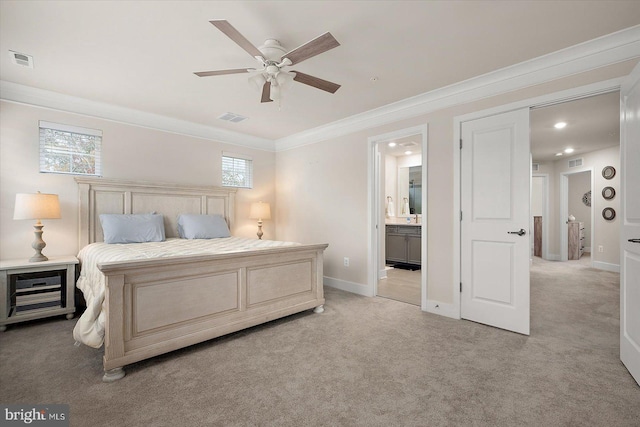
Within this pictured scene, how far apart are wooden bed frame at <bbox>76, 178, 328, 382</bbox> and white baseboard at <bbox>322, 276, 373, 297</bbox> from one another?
98 centimetres

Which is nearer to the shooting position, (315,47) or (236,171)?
(315,47)

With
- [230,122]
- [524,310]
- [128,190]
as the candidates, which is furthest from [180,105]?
[524,310]

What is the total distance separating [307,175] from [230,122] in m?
1.44

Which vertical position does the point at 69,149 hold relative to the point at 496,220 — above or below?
above

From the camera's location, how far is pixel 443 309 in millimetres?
3256

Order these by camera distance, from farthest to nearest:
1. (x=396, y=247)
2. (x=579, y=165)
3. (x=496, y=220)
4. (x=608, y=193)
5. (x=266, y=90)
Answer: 1. (x=579, y=165)
2. (x=396, y=247)
3. (x=608, y=193)
4. (x=496, y=220)
5. (x=266, y=90)

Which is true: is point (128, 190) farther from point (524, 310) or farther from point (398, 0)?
point (524, 310)

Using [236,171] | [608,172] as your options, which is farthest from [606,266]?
[236,171]

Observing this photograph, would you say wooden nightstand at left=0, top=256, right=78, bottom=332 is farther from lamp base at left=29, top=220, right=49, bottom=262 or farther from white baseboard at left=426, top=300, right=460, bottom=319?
white baseboard at left=426, top=300, right=460, bottom=319

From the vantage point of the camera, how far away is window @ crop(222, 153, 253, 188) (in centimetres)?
494

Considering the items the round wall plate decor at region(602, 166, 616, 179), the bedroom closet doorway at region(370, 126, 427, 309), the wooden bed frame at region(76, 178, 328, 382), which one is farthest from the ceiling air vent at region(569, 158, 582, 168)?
the wooden bed frame at region(76, 178, 328, 382)

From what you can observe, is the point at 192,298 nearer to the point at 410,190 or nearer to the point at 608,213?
the point at 410,190

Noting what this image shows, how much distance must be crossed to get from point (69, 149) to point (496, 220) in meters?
4.87

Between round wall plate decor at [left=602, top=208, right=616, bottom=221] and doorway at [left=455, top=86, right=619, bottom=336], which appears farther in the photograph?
round wall plate decor at [left=602, top=208, right=616, bottom=221]
